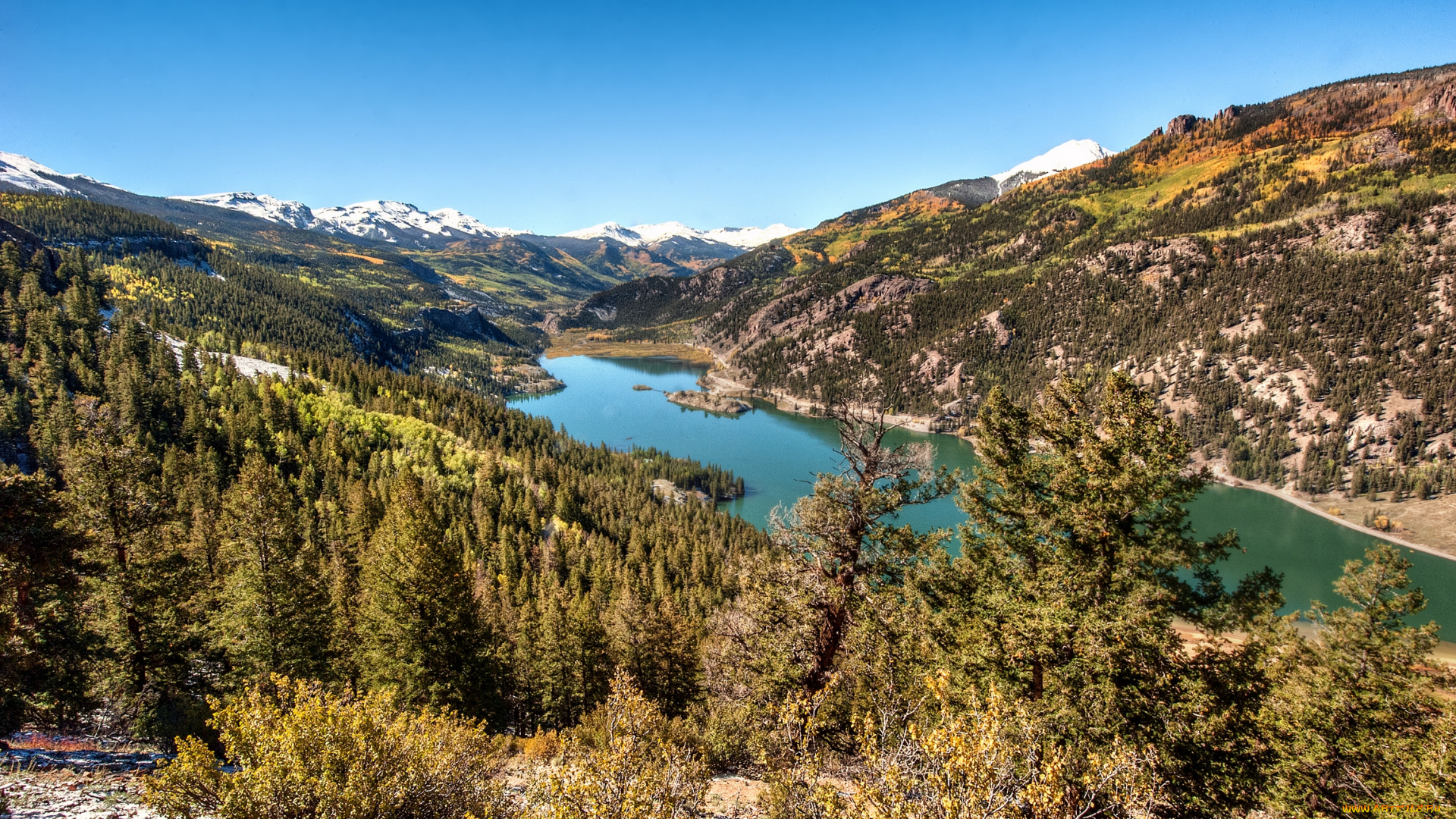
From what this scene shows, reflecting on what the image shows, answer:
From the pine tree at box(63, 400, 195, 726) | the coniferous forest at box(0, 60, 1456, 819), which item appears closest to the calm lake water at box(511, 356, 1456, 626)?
the coniferous forest at box(0, 60, 1456, 819)

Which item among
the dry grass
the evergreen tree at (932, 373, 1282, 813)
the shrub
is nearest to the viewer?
the shrub

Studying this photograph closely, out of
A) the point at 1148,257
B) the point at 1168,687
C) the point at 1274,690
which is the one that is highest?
the point at 1148,257

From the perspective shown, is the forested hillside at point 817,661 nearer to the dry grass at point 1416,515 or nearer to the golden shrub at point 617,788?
the golden shrub at point 617,788

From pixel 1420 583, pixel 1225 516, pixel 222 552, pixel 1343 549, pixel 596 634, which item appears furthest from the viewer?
pixel 1225 516

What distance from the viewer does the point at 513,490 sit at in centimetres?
8069

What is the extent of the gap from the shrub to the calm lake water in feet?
65.5

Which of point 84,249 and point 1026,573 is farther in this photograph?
point 84,249

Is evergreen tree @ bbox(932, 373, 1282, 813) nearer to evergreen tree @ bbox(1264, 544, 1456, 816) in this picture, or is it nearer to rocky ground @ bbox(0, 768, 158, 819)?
evergreen tree @ bbox(1264, 544, 1456, 816)

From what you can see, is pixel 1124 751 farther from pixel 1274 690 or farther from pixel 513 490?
pixel 513 490

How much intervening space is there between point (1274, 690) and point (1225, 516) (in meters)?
125

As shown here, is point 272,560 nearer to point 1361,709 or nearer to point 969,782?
point 969,782

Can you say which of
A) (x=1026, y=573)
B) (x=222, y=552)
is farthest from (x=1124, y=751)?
(x=222, y=552)

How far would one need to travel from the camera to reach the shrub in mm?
9523

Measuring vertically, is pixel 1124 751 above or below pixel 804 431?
above
